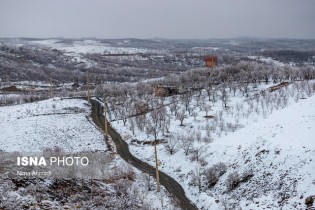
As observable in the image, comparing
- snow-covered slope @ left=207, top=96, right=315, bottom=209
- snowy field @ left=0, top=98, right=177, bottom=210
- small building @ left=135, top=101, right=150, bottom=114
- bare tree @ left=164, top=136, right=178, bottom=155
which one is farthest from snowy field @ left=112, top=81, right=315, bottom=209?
small building @ left=135, top=101, right=150, bottom=114

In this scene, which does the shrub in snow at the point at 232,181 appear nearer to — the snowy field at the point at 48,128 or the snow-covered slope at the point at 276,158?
the snow-covered slope at the point at 276,158

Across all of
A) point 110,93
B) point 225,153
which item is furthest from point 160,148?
point 110,93

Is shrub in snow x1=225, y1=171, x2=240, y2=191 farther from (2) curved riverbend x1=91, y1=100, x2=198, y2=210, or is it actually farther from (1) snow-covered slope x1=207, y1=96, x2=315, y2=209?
(2) curved riverbend x1=91, y1=100, x2=198, y2=210

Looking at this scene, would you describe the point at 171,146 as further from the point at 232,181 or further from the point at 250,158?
the point at 232,181

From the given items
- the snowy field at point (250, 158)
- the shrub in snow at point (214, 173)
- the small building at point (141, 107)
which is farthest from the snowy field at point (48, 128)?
the shrub in snow at point (214, 173)

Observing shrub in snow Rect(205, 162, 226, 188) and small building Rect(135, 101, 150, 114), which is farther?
small building Rect(135, 101, 150, 114)
